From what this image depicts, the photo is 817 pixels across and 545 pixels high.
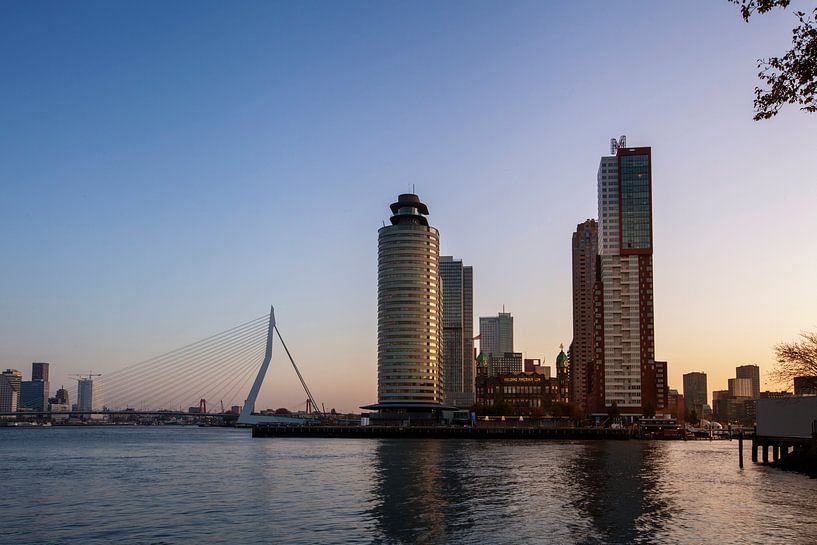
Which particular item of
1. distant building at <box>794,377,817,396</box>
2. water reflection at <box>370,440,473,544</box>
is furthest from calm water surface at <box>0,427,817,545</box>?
distant building at <box>794,377,817,396</box>

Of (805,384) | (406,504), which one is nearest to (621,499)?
(406,504)

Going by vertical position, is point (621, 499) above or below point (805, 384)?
below

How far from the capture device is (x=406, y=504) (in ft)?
214

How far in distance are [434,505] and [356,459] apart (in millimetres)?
61622

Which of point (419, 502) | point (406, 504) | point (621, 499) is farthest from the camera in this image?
point (621, 499)

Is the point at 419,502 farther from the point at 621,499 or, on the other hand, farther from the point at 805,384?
the point at 805,384

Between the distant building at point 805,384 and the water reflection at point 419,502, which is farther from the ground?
the distant building at point 805,384

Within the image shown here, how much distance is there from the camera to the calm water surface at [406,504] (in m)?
50.5

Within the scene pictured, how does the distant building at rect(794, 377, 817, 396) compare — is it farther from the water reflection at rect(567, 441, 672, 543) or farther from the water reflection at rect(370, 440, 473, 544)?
the water reflection at rect(370, 440, 473, 544)

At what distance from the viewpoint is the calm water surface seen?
50.5m

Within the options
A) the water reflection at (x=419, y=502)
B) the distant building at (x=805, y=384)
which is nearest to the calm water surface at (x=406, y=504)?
the water reflection at (x=419, y=502)

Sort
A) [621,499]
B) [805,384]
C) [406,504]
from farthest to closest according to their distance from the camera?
[805,384] < [621,499] < [406,504]

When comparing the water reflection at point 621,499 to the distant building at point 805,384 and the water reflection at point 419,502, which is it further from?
the distant building at point 805,384

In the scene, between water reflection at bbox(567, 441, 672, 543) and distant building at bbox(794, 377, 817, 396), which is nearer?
water reflection at bbox(567, 441, 672, 543)
